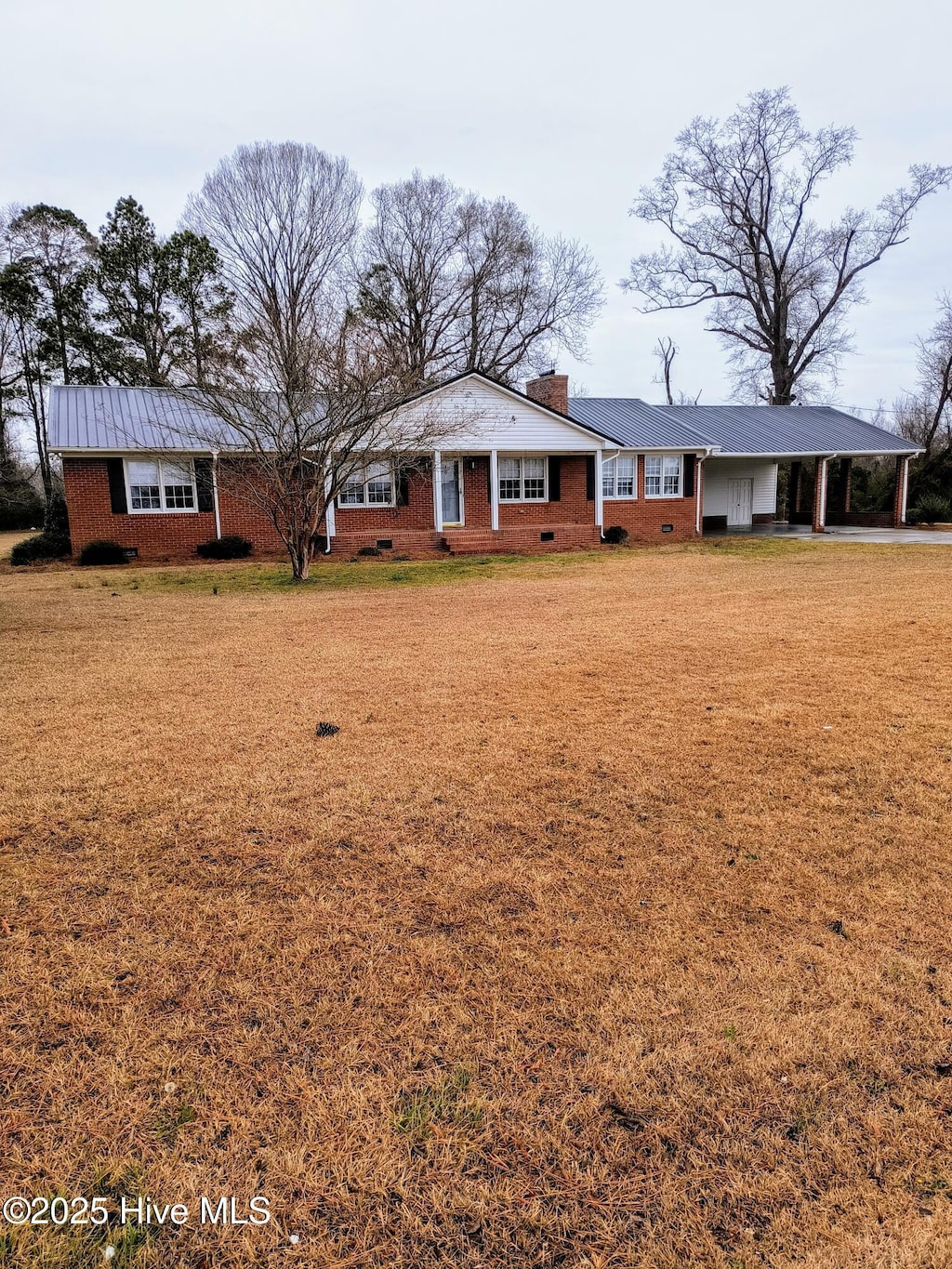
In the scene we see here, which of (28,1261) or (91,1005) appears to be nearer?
(28,1261)

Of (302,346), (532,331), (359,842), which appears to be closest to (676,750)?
(359,842)

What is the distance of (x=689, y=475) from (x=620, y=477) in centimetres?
249

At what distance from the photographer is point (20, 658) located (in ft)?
23.0

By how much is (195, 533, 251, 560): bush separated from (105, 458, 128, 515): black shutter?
2.14 metres

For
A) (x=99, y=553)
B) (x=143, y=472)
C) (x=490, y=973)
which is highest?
(x=143, y=472)

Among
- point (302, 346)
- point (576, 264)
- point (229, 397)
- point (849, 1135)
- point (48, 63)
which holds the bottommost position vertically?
point (849, 1135)

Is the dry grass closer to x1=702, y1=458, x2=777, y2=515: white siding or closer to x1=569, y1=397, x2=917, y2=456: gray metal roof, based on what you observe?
x1=569, y1=397, x2=917, y2=456: gray metal roof

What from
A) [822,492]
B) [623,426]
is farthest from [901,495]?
[623,426]

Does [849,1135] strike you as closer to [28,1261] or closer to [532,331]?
[28,1261]

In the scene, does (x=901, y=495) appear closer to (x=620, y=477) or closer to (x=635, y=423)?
(x=635, y=423)

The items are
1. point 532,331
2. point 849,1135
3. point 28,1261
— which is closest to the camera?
point 28,1261

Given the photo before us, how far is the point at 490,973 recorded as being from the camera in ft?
7.96

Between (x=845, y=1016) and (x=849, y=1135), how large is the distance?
1.52ft

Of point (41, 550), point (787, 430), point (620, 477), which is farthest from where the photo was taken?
point (787, 430)
